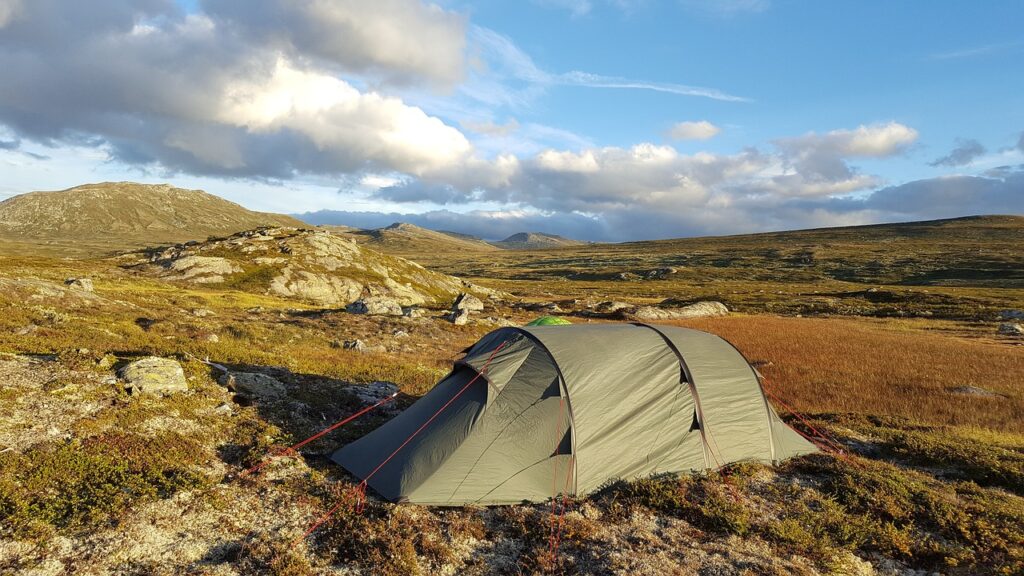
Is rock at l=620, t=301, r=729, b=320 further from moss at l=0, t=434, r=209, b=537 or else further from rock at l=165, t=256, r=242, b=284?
rock at l=165, t=256, r=242, b=284

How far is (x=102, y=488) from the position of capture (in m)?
8.53

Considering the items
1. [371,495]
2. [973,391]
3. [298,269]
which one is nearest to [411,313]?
[298,269]

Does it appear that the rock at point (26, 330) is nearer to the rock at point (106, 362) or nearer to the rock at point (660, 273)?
the rock at point (106, 362)

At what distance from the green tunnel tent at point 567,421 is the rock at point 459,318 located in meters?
28.1

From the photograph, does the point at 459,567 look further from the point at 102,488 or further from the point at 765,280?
the point at 765,280

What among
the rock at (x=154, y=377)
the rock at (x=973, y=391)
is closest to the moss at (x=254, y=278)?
the rock at (x=154, y=377)

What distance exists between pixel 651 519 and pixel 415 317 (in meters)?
33.4

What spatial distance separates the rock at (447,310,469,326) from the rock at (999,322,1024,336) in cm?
4337

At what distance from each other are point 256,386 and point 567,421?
9.68m

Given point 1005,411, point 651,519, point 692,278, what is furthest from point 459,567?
point 692,278

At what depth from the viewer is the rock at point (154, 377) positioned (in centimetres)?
1259

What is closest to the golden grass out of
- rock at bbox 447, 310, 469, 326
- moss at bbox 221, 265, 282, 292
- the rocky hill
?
rock at bbox 447, 310, 469, 326

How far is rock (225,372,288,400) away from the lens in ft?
46.2

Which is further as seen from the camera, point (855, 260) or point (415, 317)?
point (855, 260)
